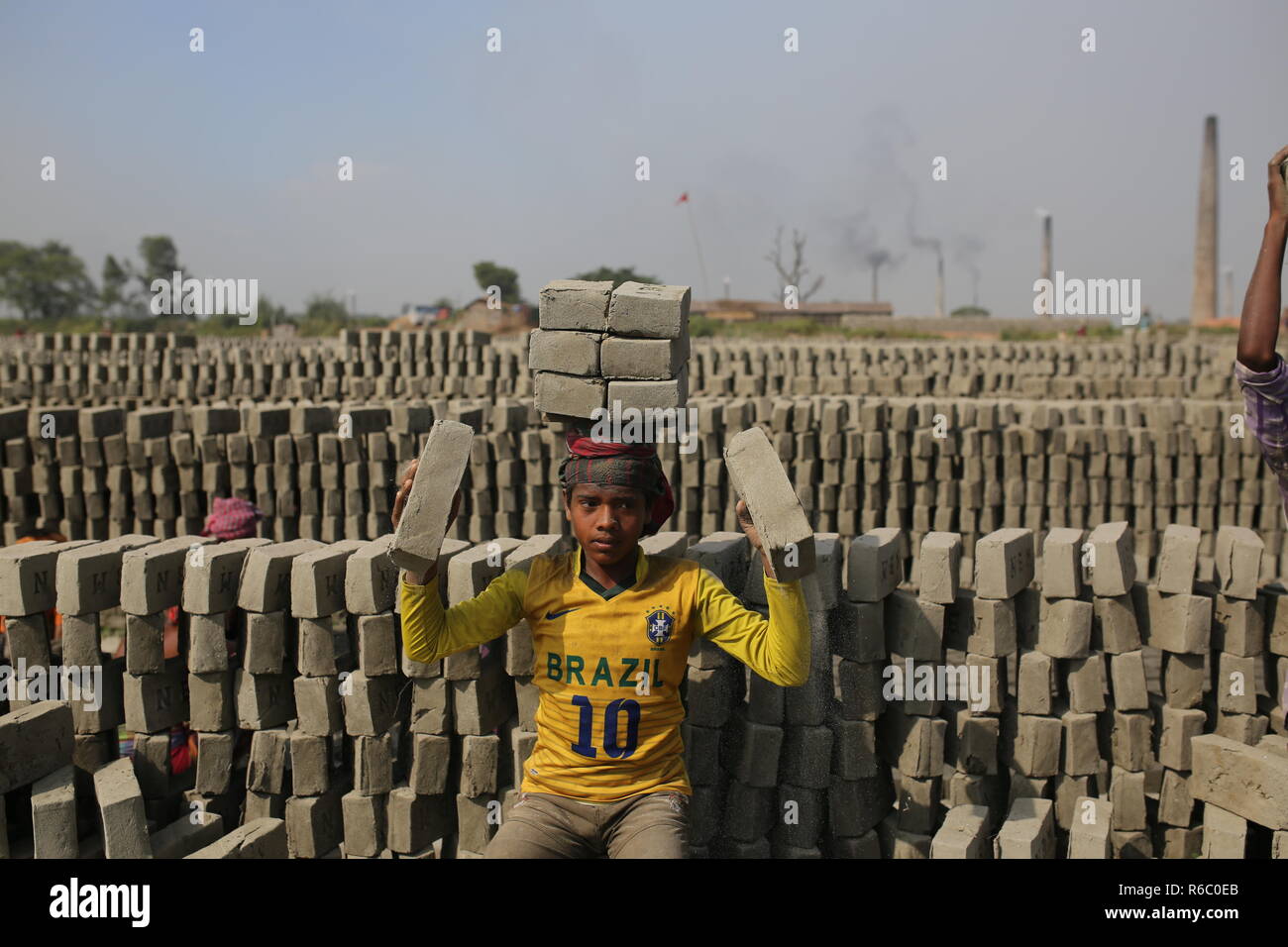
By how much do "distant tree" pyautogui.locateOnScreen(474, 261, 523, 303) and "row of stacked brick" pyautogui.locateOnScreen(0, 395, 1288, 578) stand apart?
50376mm

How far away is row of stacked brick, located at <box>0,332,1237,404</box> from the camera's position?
16484 mm

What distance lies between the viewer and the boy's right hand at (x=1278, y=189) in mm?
3176

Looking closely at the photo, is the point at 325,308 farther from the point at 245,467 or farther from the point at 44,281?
the point at 245,467

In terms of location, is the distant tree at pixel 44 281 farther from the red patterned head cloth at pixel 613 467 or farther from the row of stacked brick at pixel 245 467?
the red patterned head cloth at pixel 613 467

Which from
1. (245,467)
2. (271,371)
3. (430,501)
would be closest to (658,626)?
(430,501)

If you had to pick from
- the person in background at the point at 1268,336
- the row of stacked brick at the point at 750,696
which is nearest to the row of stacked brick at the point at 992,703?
the row of stacked brick at the point at 750,696

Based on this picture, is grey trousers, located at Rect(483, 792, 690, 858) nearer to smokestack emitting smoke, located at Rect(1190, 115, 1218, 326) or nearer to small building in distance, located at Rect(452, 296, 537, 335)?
small building in distance, located at Rect(452, 296, 537, 335)

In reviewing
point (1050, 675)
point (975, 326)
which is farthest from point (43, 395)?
point (975, 326)

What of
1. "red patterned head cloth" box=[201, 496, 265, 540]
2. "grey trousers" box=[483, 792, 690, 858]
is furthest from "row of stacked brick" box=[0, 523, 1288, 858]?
"red patterned head cloth" box=[201, 496, 265, 540]

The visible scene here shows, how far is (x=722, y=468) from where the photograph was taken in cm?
1154

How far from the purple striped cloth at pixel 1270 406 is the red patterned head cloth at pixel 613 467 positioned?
1891 mm

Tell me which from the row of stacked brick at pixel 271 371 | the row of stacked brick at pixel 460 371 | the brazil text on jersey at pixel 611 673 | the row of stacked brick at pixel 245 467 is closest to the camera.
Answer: the brazil text on jersey at pixel 611 673
